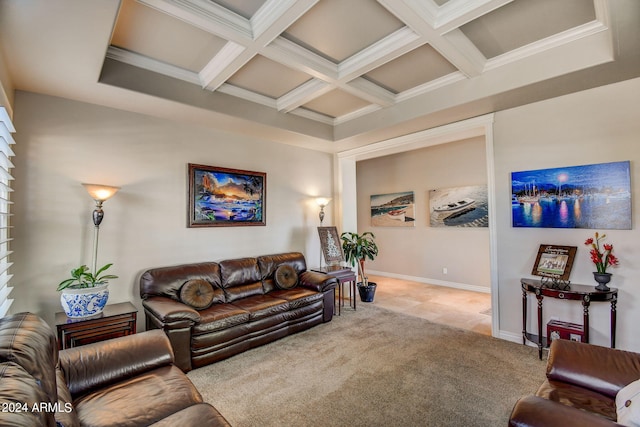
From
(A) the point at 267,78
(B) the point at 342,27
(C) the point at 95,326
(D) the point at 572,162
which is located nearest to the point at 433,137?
(D) the point at 572,162

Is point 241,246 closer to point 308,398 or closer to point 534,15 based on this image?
point 308,398

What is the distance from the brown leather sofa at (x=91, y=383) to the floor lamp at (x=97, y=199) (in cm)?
147

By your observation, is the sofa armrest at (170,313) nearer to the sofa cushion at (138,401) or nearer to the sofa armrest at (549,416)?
the sofa cushion at (138,401)

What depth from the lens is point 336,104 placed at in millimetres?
4004

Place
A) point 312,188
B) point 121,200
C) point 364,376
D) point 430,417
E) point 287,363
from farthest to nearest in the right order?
1. point 312,188
2. point 121,200
3. point 287,363
4. point 364,376
5. point 430,417

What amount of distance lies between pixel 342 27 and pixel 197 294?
9.78ft

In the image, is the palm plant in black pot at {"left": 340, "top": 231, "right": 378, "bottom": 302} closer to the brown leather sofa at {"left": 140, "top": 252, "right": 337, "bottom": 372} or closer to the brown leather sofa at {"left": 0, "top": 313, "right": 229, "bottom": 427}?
the brown leather sofa at {"left": 140, "top": 252, "right": 337, "bottom": 372}

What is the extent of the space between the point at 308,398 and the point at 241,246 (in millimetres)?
2397

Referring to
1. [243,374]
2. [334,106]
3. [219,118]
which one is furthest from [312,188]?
[243,374]

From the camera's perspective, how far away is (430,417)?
2.06 m

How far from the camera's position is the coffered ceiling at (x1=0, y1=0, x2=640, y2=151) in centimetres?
208

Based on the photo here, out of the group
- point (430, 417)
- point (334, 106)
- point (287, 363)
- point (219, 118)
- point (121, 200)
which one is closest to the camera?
point (430, 417)

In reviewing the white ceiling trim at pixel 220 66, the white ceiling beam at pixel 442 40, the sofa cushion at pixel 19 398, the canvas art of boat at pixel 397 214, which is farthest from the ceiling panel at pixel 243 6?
the canvas art of boat at pixel 397 214

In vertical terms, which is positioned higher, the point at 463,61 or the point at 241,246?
the point at 463,61
